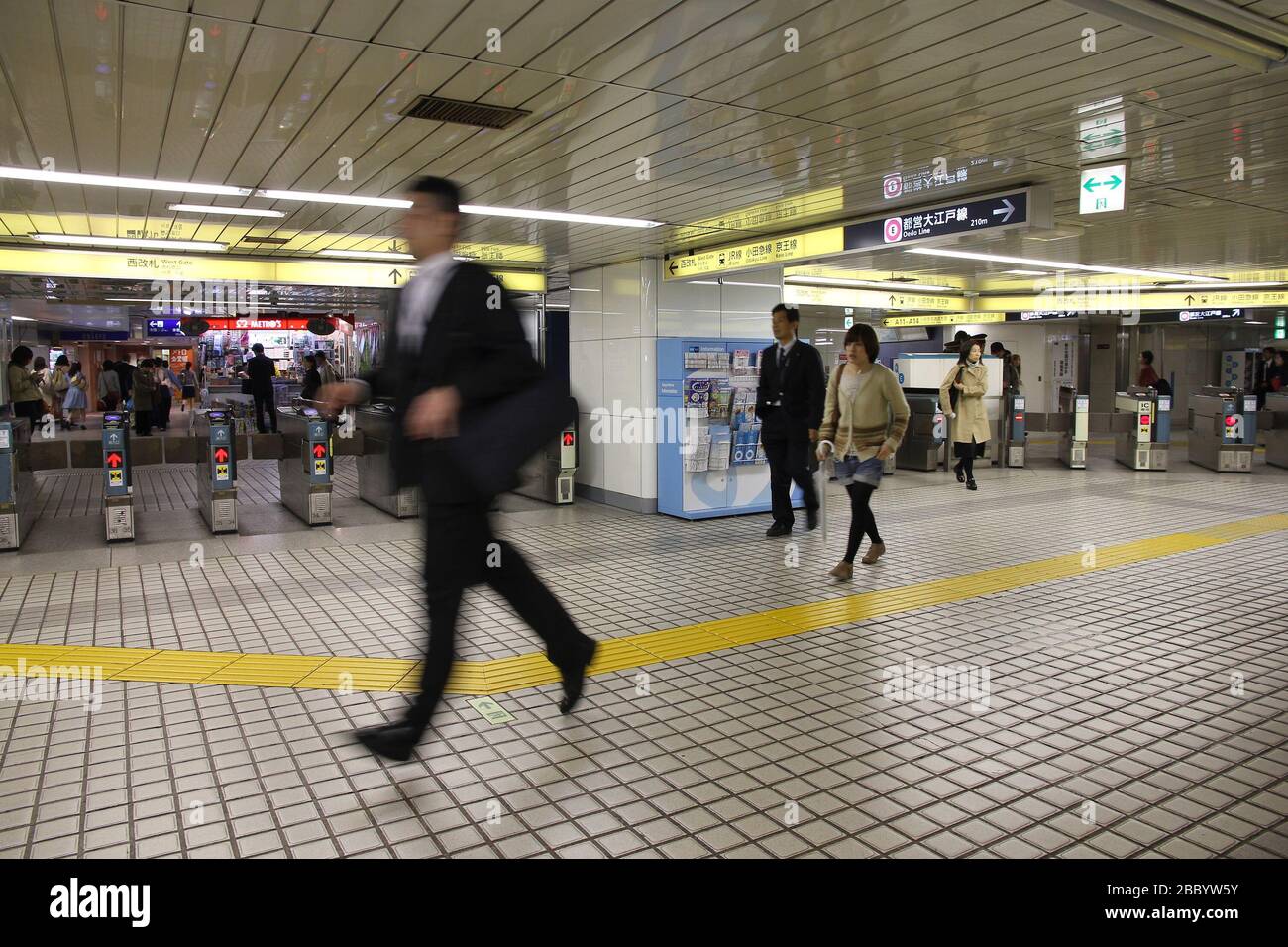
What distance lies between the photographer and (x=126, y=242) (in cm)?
918

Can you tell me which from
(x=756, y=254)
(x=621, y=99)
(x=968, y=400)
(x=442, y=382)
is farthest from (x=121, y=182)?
(x=968, y=400)

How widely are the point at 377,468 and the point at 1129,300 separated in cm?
1385

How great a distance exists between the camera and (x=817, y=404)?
767 centimetres

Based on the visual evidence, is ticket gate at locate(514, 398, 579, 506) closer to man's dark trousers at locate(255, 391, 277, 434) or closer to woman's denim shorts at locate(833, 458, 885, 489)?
woman's denim shorts at locate(833, 458, 885, 489)

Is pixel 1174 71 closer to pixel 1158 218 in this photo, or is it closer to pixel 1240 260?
pixel 1158 218

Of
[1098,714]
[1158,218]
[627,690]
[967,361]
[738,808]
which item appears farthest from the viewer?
[967,361]

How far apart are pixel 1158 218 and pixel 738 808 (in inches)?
322

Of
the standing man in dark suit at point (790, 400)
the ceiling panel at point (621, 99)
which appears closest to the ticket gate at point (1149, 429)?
the ceiling panel at point (621, 99)

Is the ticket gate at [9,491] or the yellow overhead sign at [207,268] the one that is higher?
the yellow overhead sign at [207,268]

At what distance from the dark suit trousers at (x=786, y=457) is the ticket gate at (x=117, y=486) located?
20.3 ft

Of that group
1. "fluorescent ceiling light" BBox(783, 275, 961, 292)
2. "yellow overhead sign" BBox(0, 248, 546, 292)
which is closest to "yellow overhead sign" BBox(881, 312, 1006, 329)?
"fluorescent ceiling light" BBox(783, 275, 961, 292)

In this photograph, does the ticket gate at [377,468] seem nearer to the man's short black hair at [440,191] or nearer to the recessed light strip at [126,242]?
the recessed light strip at [126,242]

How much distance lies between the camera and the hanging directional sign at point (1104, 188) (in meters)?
5.93

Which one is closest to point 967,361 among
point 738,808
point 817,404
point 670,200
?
point 817,404
